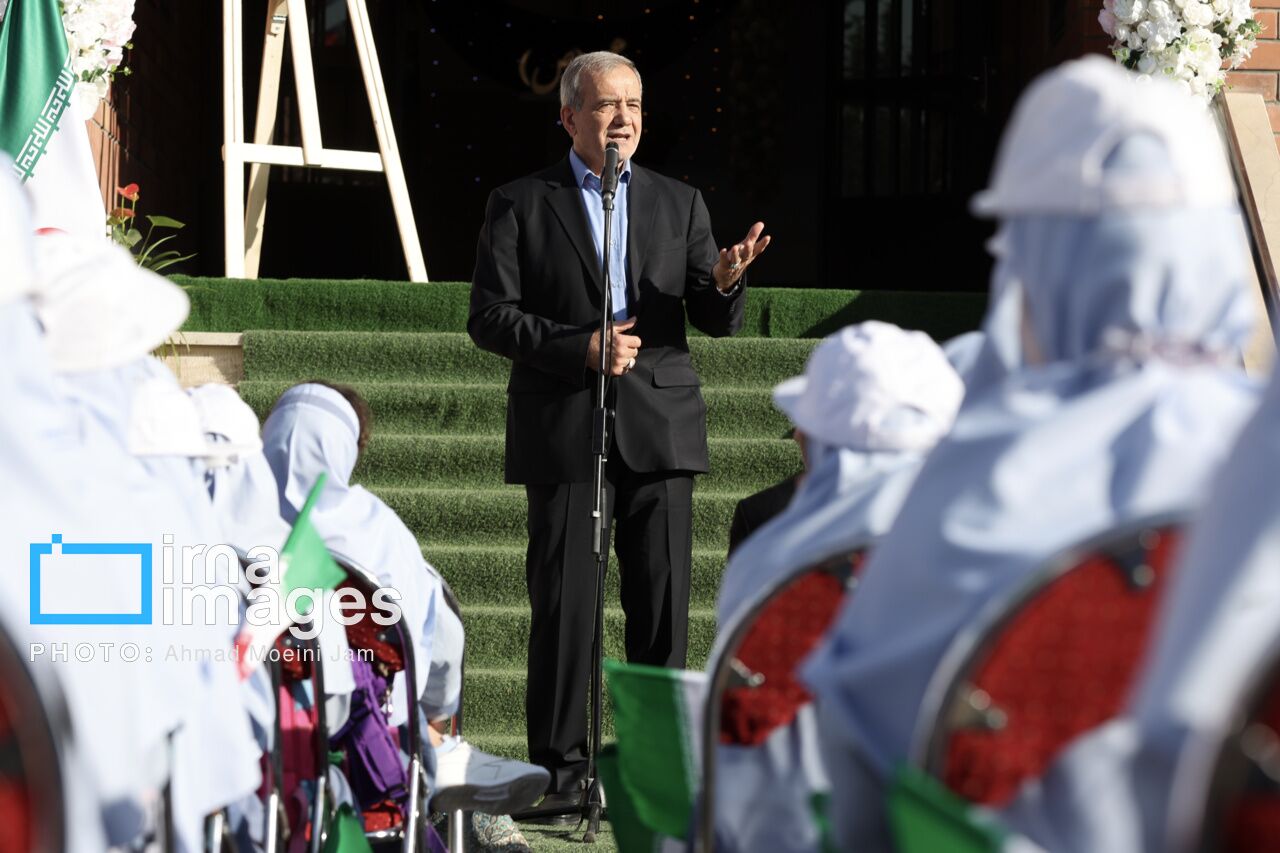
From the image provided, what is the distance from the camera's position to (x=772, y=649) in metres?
2.22

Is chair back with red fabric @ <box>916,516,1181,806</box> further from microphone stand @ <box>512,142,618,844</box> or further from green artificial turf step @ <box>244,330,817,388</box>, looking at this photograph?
green artificial turf step @ <box>244,330,817,388</box>

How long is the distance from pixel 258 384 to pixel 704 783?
16.8 feet

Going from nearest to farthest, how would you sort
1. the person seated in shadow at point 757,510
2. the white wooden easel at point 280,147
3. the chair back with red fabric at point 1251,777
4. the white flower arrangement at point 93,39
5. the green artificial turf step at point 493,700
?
1. the chair back with red fabric at point 1251,777
2. the person seated in shadow at point 757,510
3. the green artificial turf step at point 493,700
4. the white flower arrangement at point 93,39
5. the white wooden easel at point 280,147

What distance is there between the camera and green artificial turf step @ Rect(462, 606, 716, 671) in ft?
19.1

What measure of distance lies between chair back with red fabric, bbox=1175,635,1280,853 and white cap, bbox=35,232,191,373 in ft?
5.65

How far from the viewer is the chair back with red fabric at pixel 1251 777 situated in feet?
4.02

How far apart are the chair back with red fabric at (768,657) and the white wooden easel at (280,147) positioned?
5.89 meters

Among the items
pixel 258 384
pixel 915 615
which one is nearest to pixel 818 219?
pixel 258 384

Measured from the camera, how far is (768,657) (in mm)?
2229

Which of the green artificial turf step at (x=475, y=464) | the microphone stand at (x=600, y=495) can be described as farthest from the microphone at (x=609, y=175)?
the green artificial turf step at (x=475, y=464)

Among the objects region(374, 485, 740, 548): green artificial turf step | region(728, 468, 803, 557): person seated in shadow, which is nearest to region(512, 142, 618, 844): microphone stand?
region(728, 468, 803, 557): person seated in shadow

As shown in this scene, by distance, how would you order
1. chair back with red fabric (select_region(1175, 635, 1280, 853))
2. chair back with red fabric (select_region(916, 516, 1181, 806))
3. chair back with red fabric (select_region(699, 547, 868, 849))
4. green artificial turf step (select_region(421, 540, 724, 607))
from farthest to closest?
green artificial turf step (select_region(421, 540, 724, 607)) → chair back with red fabric (select_region(699, 547, 868, 849)) → chair back with red fabric (select_region(916, 516, 1181, 806)) → chair back with red fabric (select_region(1175, 635, 1280, 853))

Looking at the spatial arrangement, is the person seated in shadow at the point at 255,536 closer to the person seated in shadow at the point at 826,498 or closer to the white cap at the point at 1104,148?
the person seated in shadow at the point at 826,498

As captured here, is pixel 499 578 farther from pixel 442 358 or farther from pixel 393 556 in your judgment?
pixel 393 556
